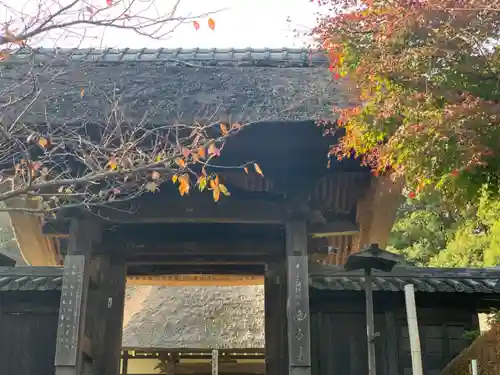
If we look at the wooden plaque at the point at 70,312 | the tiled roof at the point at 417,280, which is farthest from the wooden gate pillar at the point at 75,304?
the tiled roof at the point at 417,280

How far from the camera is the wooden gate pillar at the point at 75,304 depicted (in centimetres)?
648

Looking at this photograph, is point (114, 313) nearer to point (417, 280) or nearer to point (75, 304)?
point (75, 304)

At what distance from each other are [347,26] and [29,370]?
18.4 ft

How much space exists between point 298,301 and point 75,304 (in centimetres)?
244

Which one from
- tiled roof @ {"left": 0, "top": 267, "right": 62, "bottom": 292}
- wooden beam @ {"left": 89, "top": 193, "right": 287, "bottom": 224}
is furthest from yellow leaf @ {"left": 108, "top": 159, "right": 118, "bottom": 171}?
tiled roof @ {"left": 0, "top": 267, "right": 62, "bottom": 292}

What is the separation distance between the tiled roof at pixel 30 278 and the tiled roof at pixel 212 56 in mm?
2838

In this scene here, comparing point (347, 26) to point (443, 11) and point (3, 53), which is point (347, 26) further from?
point (3, 53)

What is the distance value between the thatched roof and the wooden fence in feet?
25.8

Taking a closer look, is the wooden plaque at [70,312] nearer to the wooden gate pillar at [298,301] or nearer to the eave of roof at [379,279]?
the eave of roof at [379,279]

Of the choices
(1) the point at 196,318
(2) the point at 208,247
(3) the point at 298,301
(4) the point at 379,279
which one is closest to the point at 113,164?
(3) the point at 298,301

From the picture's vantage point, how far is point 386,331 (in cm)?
798

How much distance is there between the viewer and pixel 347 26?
19.3 feet

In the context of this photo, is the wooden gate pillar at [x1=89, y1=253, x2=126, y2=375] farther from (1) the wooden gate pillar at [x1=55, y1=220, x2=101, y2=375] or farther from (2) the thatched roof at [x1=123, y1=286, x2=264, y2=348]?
(2) the thatched roof at [x1=123, y1=286, x2=264, y2=348]

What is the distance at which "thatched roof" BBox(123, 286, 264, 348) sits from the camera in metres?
15.1
